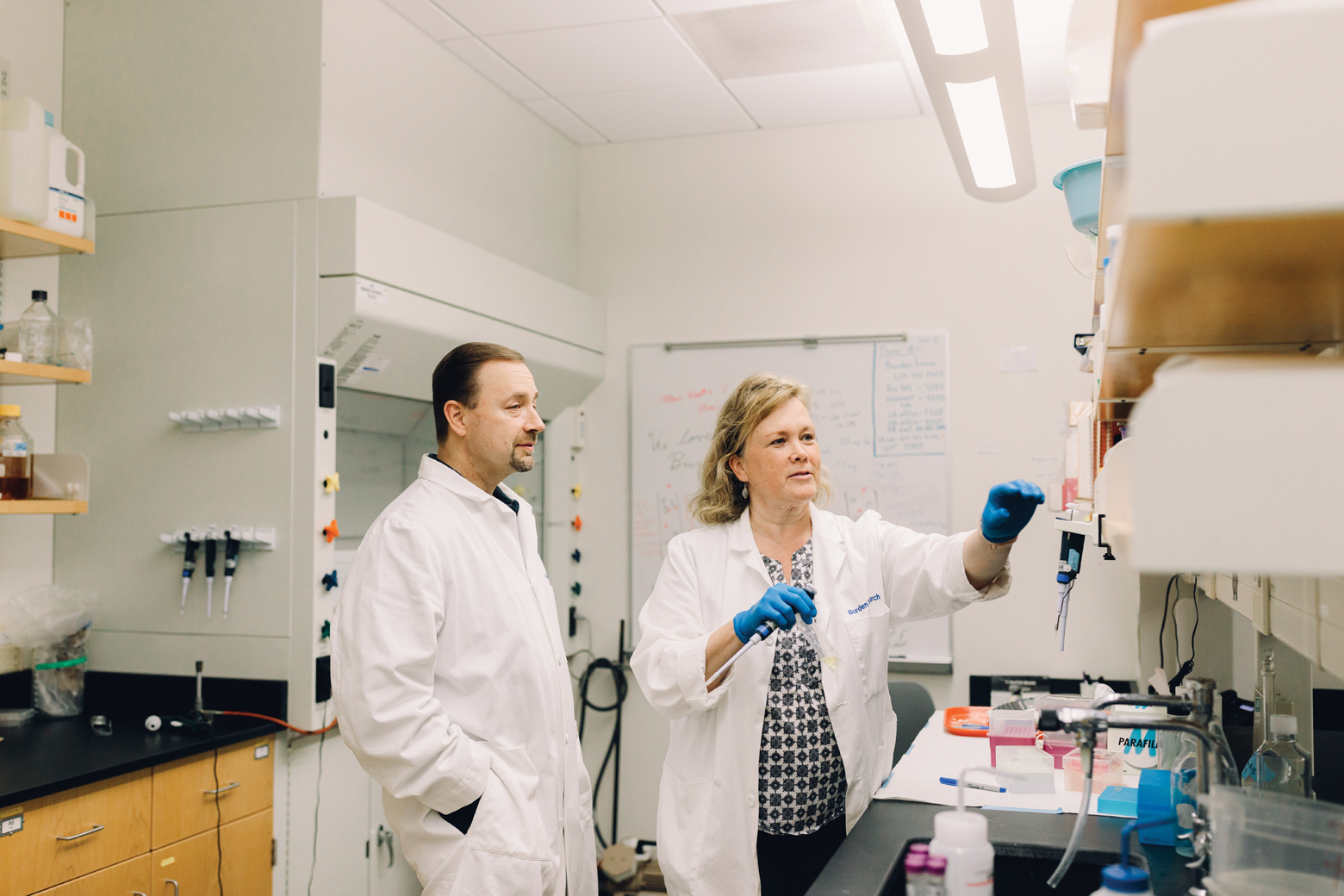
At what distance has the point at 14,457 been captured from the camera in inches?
87.7

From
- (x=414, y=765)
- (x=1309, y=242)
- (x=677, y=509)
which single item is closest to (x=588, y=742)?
(x=677, y=509)

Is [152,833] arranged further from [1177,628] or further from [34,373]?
[1177,628]

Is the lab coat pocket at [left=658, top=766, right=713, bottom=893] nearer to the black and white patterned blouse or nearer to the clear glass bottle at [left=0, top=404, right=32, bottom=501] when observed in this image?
the black and white patterned blouse

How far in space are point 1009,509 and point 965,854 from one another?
→ 68 centimetres

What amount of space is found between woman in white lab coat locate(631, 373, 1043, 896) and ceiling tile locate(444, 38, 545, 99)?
1.73 m

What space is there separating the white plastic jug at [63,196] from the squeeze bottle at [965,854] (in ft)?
7.49

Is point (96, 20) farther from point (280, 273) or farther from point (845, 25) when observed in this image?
point (845, 25)

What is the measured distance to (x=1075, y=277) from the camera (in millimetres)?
3410

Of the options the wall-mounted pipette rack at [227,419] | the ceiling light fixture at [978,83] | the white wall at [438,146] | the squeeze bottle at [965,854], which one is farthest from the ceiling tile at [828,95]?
the squeeze bottle at [965,854]

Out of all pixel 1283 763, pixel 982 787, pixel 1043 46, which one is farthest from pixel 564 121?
pixel 1283 763

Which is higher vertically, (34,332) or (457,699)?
(34,332)

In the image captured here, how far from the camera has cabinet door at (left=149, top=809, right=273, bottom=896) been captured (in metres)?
2.06

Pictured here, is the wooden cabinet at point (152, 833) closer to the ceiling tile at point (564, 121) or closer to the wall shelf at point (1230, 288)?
the wall shelf at point (1230, 288)

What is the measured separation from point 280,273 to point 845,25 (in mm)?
1843
